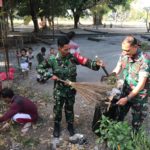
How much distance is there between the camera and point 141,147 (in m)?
3.81

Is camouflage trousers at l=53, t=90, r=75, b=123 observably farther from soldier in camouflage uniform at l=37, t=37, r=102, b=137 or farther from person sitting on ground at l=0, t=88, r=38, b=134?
person sitting on ground at l=0, t=88, r=38, b=134

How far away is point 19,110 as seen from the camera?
18.0ft

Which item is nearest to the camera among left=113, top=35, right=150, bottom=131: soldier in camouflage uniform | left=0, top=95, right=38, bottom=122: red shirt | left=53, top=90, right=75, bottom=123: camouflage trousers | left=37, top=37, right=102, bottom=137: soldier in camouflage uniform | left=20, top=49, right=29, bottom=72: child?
left=113, top=35, right=150, bottom=131: soldier in camouflage uniform

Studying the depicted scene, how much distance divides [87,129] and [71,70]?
132 cm

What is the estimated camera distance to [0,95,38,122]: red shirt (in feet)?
17.3

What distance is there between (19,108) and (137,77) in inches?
84.0

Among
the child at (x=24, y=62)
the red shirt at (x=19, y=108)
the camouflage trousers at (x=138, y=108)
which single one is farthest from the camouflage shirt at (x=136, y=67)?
the child at (x=24, y=62)

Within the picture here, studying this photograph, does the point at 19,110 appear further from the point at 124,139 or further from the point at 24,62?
the point at 24,62

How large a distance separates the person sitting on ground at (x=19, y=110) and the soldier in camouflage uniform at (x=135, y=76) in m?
1.77

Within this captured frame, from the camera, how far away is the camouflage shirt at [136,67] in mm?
4254

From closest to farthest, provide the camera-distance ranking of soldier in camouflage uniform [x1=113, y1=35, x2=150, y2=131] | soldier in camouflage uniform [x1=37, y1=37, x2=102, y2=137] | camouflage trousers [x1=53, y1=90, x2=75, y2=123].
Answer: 1. soldier in camouflage uniform [x1=113, y1=35, x2=150, y2=131]
2. soldier in camouflage uniform [x1=37, y1=37, x2=102, y2=137]
3. camouflage trousers [x1=53, y1=90, x2=75, y2=123]

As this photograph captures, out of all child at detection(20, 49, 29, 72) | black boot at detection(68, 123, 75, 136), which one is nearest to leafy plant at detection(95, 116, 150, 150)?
black boot at detection(68, 123, 75, 136)

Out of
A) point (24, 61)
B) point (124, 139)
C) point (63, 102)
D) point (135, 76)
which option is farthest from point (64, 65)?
point (24, 61)

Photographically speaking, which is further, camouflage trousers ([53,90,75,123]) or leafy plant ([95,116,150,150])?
camouflage trousers ([53,90,75,123])
